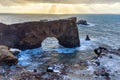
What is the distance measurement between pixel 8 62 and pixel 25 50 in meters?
13.6

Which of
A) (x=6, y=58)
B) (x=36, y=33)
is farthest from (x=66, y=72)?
(x=36, y=33)

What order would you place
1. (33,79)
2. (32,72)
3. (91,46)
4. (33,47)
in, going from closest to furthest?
(33,79) → (32,72) → (33,47) → (91,46)

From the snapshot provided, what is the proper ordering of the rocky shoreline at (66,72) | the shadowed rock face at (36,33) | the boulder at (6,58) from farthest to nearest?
the shadowed rock face at (36,33)
the boulder at (6,58)
the rocky shoreline at (66,72)

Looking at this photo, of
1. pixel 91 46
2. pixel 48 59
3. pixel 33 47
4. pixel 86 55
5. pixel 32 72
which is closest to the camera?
pixel 32 72

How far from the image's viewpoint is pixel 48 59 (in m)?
49.5

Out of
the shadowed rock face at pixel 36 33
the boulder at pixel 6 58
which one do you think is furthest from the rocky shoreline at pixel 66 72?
the shadowed rock face at pixel 36 33

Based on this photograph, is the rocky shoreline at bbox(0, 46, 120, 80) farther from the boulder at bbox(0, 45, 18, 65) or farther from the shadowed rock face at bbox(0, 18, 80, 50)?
the shadowed rock face at bbox(0, 18, 80, 50)

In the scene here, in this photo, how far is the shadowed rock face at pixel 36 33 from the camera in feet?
185

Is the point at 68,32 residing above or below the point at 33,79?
above

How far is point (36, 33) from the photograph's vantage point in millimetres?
58031

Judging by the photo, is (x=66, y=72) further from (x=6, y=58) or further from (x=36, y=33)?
(x=36, y=33)

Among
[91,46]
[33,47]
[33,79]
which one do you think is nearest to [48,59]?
[33,47]

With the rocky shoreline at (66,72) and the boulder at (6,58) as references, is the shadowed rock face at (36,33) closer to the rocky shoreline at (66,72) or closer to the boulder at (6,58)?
the boulder at (6,58)

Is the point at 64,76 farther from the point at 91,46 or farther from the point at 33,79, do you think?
the point at 91,46
